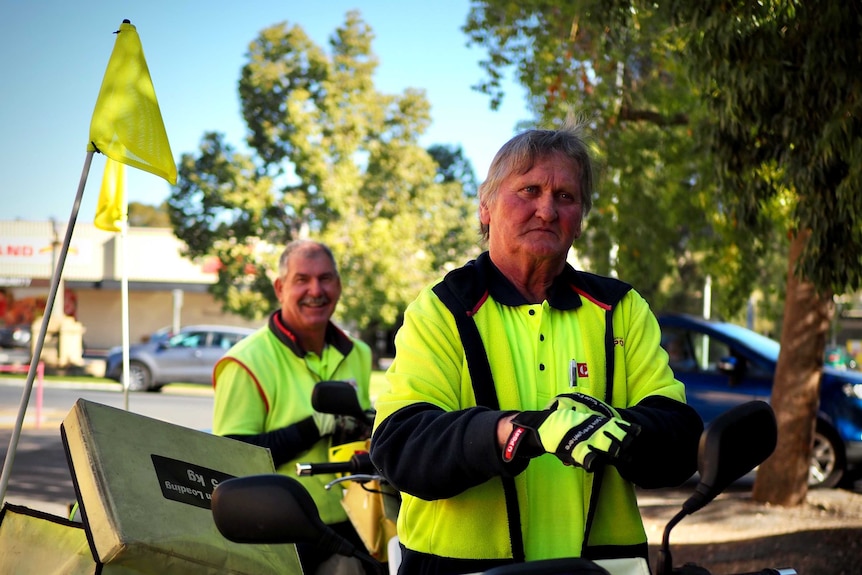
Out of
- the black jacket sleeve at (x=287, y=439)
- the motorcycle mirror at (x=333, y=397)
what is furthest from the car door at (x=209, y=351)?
the motorcycle mirror at (x=333, y=397)

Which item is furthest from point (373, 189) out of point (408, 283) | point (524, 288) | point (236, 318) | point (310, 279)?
point (524, 288)

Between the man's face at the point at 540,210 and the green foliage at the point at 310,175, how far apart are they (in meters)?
28.3

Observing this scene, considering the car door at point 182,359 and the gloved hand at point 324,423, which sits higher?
the gloved hand at point 324,423

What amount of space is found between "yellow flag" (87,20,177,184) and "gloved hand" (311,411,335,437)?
1.14 meters

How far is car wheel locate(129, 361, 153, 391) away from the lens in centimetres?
2636

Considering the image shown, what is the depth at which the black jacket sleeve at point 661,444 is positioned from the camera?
2113mm

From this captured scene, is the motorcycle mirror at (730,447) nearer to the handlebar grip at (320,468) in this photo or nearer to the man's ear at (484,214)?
the man's ear at (484,214)

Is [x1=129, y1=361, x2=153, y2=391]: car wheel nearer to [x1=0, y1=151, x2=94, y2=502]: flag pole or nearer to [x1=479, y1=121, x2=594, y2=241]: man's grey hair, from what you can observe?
[x1=0, y1=151, x2=94, y2=502]: flag pole

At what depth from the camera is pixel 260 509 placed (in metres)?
1.84

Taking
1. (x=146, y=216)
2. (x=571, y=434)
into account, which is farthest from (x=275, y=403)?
(x=146, y=216)

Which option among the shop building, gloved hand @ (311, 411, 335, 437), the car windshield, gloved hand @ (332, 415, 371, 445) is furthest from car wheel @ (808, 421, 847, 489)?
the shop building

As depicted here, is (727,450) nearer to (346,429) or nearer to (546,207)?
(546,207)

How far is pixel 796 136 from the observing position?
7.02 metres

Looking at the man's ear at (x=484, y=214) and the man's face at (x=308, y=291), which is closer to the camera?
the man's ear at (x=484, y=214)
